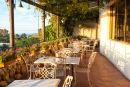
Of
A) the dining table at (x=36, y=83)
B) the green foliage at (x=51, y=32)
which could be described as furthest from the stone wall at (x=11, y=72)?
the green foliage at (x=51, y=32)

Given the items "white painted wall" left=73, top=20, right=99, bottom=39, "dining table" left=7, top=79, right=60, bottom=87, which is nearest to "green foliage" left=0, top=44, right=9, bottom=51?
"dining table" left=7, top=79, right=60, bottom=87

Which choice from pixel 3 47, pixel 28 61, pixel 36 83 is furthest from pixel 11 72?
pixel 36 83

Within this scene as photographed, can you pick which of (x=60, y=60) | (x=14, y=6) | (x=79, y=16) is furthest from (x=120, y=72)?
(x=79, y=16)

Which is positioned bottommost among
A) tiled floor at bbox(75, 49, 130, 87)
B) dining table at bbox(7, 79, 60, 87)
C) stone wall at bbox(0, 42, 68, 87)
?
tiled floor at bbox(75, 49, 130, 87)

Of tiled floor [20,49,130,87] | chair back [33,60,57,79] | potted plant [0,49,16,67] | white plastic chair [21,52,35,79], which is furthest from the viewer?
tiled floor [20,49,130,87]

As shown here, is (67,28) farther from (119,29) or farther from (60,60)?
(60,60)

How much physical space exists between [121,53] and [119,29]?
1640mm

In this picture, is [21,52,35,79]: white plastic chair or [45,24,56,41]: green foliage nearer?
[21,52,35,79]: white plastic chair

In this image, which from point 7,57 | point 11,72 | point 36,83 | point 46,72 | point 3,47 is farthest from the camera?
point 3,47

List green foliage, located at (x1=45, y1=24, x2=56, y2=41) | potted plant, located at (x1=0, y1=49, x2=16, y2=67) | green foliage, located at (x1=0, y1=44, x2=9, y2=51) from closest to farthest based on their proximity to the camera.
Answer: potted plant, located at (x1=0, y1=49, x2=16, y2=67) < green foliage, located at (x1=0, y1=44, x2=9, y2=51) < green foliage, located at (x1=45, y1=24, x2=56, y2=41)

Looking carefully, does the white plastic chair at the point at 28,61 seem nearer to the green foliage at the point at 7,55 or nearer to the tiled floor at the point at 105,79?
the green foliage at the point at 7,55

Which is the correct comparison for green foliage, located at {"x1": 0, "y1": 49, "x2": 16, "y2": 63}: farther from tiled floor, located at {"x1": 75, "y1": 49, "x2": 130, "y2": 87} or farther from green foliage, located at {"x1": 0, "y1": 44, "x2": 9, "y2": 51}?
tiled floor, located at {"x1": 75, "y1": 49, "x2": 130, "y2": 87}

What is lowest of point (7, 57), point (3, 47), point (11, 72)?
point (11, 72)

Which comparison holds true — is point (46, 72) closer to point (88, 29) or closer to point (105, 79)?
point (105, 79)
